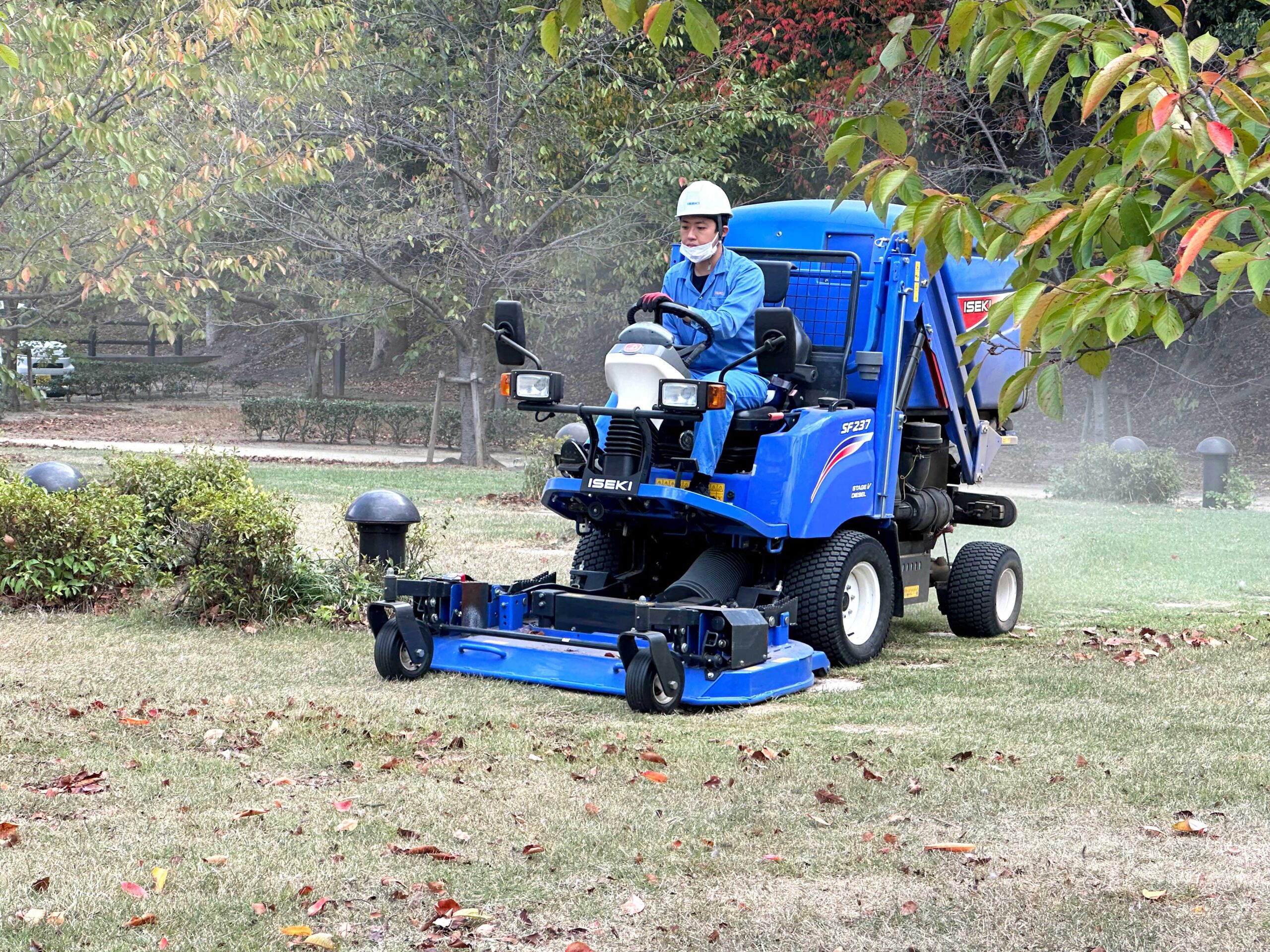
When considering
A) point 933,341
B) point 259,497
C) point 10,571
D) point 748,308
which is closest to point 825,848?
point 748,308

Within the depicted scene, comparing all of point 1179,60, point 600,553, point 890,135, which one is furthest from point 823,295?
point 1179,60

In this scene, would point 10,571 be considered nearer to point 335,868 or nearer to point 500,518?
point 335,868

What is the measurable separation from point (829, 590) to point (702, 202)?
84.7 inches

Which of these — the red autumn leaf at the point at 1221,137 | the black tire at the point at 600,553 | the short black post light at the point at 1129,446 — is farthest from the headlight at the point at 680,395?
the short black post light at the point at 1129,446

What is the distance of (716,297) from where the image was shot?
785 cm

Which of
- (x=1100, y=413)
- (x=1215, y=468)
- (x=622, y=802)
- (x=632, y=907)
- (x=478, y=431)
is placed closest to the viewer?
(x=632, y=907)

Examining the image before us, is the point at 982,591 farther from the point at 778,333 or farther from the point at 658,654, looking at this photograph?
the point at 658,654

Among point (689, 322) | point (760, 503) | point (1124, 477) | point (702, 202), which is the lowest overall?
point (760, 503)

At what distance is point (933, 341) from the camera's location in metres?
8.91

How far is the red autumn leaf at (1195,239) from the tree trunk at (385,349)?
37975mm

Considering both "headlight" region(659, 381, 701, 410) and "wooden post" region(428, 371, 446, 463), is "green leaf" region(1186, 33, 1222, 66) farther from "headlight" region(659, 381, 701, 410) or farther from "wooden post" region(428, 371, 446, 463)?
"wooden post" region(428, 371, 446, 463)

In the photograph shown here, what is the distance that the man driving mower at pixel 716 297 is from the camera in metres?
7.64

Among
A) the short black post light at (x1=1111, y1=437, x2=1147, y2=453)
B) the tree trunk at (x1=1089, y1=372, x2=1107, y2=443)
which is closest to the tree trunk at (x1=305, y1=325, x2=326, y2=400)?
the tree trunk at (x1=1089, y1=372, x2=1107, y2=443)

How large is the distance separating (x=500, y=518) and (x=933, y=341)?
7.42 metres
